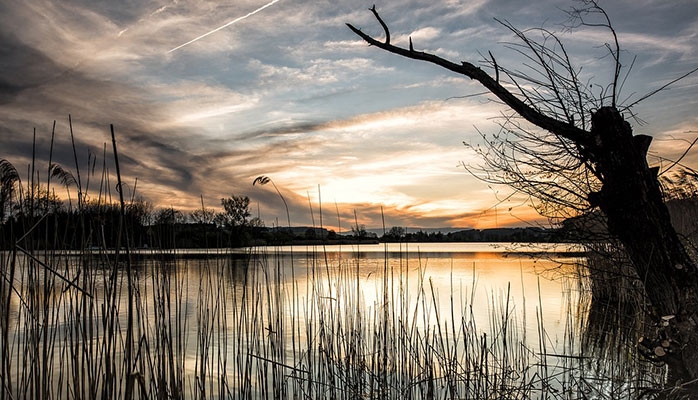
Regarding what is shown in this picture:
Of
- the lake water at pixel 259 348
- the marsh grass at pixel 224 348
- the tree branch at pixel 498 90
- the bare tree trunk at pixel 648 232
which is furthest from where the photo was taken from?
the tree branch at pixel 498 90

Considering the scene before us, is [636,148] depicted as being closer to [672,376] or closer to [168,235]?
[672,376]

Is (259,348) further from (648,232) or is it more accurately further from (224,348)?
(648,232)

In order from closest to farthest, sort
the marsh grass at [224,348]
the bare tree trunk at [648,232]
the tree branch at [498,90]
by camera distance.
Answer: the marsh grass at [224,348]
the bare tree trunk at [648,232]
the tree branch at [498,90]

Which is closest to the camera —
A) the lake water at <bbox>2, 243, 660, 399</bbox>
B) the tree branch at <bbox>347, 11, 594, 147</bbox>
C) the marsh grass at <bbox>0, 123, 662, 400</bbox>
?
the marsh grass at <bbox>0, 123, 662, 400</bbox>

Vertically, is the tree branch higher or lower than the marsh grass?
higher

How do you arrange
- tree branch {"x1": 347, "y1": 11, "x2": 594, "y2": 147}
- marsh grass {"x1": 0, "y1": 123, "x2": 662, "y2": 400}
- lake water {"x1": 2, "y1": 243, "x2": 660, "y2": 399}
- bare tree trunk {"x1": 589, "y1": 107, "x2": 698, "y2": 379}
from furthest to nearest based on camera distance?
tree branch {"x1": 347, "y1": 11, "x2": 594, "y2": 147} → bare tree trunk {"x1": 589, "y1": 107, "x2": 698, "y2": 379} → lake water {"x1": 2, "y1": 243, "x2": 660, "y2": 399} → marsh grass {"x1": 0, "y1": 123, "x2": 662, "y2": 400}

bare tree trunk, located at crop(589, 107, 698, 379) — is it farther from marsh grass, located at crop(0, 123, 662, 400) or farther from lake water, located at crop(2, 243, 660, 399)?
lake water, located at crop(2, 243, 660, 399)

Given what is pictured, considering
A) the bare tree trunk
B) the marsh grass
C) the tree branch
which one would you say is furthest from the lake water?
the tree branch

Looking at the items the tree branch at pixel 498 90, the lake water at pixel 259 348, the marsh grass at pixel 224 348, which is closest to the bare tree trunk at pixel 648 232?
the tree branch at pixel 498 90

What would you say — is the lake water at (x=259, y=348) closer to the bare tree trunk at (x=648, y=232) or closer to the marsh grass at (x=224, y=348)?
the marsh grass at (x=224, y=348)

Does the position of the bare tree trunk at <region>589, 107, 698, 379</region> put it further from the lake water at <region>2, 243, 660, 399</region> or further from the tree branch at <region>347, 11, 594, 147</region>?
the lake water at <region>2, 243, 660, 399</region>

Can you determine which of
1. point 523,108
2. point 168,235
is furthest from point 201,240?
point 523,108

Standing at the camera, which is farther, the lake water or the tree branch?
the tree branch

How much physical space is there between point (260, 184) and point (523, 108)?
5.52 feet
